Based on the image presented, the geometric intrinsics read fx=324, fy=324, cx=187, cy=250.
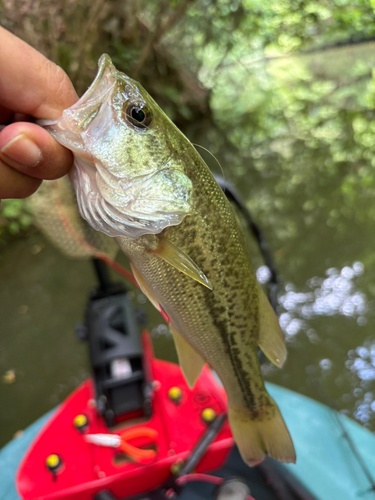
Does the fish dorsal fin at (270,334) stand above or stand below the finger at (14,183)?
below

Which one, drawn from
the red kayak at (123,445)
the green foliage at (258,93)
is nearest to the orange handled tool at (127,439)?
the red kayak at (123,445)

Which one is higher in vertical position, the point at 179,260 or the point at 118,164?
the point at 118,164

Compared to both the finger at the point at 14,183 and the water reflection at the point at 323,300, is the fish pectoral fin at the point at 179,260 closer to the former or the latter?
the finger at the point at 14,183

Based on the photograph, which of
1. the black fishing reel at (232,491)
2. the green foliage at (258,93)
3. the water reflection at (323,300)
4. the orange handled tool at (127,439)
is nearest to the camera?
the black fishing reel at (232,491)

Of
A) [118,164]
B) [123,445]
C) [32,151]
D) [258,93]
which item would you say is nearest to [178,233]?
[118,164]

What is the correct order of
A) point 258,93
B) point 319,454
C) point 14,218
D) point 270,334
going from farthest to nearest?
point 258,93 → point 14,218 → point 319,454 → point 270,334

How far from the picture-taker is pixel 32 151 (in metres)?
0.72

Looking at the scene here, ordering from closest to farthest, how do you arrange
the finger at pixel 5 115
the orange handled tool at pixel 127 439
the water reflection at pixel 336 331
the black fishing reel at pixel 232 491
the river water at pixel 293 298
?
the finger at pixel 5 115 < the black fishing reel at pixel 232 491 < the orange handled tool at pixel 127 439 < the water reflection at pixel 336 331 < the river water at pixel 293 298

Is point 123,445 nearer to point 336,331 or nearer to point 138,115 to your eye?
point 138,115

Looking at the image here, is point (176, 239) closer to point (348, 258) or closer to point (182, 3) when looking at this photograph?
point (348, 258)

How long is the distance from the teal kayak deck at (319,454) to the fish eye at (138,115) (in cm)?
165

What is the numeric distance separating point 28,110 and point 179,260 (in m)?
0.51

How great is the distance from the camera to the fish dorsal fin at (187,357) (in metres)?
0.93

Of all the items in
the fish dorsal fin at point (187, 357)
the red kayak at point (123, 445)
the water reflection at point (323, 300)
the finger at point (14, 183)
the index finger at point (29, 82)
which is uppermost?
the index finger at point (29, 82)
